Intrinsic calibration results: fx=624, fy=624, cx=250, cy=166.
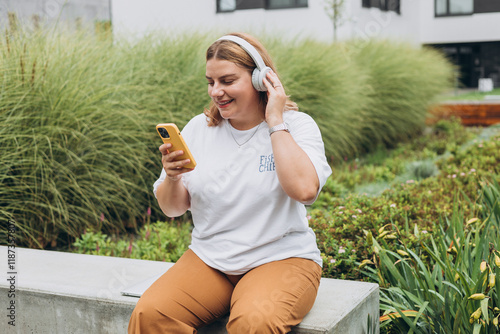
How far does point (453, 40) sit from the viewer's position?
76.2 feet

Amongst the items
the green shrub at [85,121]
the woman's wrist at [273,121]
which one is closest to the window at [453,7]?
the green shrub at [85,121]

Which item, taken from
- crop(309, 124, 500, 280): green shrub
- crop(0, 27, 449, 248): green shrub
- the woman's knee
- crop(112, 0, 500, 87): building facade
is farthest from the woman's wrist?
crop(112, 0, 500, 87): building facade

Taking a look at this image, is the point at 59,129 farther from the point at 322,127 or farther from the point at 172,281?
the point at 322,127

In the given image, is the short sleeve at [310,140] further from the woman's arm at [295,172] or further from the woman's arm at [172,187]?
the woman's arm at [172,187]

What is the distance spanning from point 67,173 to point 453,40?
69.5 feet

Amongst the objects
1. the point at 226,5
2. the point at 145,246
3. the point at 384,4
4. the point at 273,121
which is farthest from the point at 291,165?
the point at 384,4

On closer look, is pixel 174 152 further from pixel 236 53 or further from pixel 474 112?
pixel 474 112

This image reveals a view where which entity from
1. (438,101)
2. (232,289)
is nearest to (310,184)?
(232,289)

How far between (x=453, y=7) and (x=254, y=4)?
33.2 ft

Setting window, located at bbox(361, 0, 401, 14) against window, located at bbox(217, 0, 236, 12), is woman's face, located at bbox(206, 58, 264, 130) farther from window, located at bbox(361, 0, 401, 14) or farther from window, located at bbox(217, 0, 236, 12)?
window, located at bbox(217, 0, 236, 12)

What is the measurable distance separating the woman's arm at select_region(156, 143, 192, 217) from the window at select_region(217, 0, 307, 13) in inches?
579

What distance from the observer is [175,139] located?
2.27m

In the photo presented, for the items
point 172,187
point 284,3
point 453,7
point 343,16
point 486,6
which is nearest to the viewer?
point 172,187

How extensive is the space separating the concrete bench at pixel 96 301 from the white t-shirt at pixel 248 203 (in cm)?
23
